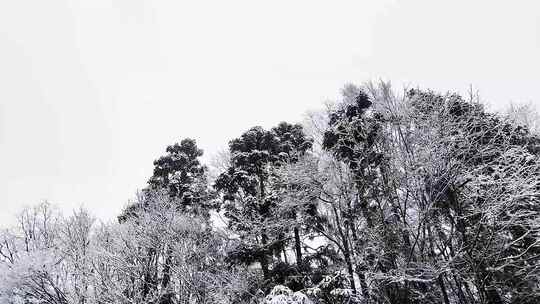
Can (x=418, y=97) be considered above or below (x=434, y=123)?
above

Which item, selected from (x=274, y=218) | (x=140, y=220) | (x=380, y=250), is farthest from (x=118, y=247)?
(x=380, y=250)

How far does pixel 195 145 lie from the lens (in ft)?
69.9

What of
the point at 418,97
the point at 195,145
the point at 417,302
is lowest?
the point at 417,302

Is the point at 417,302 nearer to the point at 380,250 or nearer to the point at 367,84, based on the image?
the point at 380,250

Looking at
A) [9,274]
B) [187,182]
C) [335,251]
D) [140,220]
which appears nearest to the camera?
[335,251]

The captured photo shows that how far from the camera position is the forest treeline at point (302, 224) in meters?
9.27

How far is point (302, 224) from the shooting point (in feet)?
43.3

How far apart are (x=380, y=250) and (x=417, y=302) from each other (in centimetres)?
192

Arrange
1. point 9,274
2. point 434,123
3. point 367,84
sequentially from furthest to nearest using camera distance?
point 9,274 < point 367,84 < point 434,123

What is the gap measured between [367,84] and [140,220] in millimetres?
12547

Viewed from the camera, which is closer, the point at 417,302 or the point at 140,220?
the point at 417,302

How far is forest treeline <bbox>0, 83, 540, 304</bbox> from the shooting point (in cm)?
927

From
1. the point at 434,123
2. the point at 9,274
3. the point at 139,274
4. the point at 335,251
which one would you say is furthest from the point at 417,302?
→ the point at 9,274

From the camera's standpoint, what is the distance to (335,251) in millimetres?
14000
